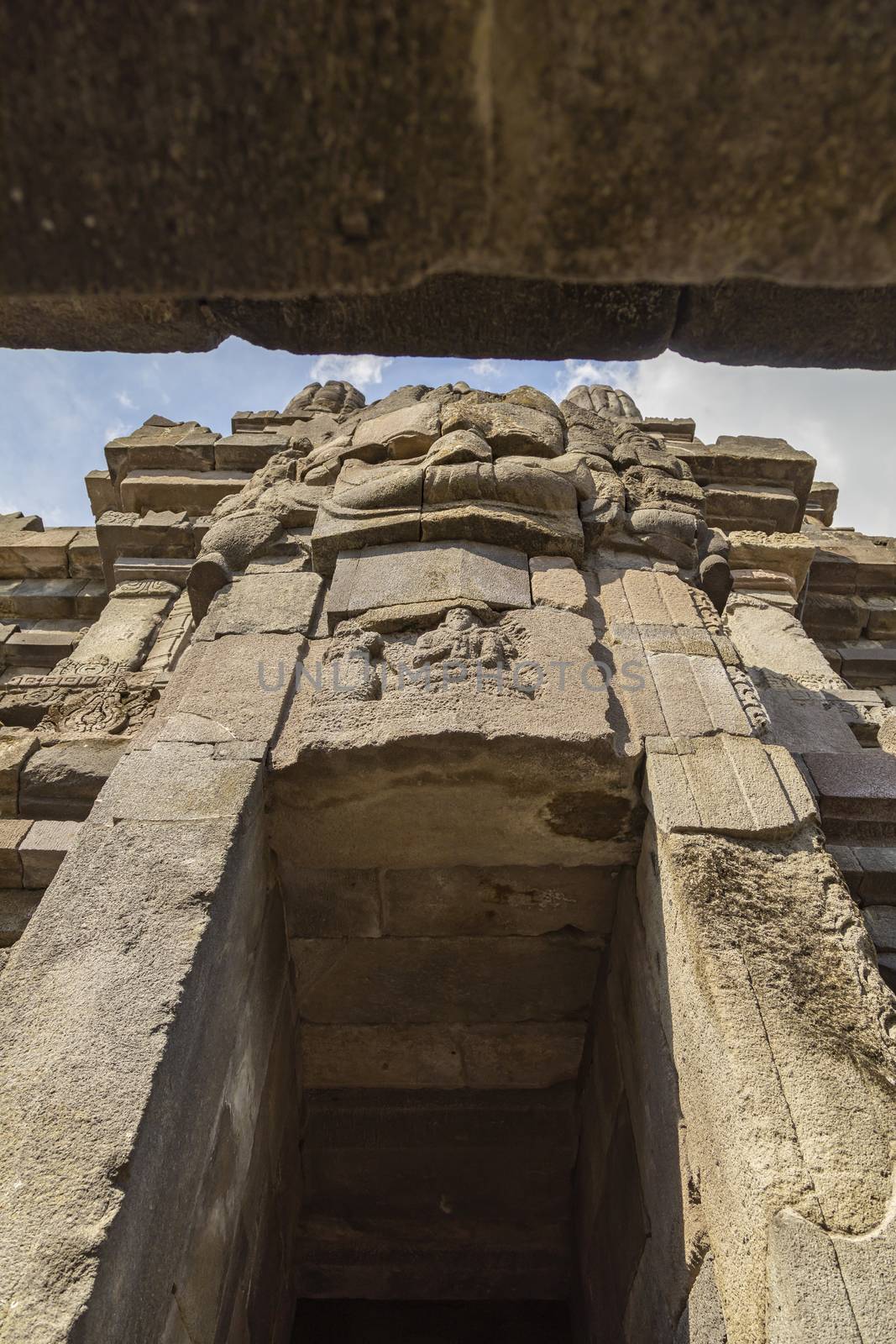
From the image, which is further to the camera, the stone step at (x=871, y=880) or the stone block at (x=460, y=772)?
the stone step at (x=871, y=880)

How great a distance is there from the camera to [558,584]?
3322 millimetres

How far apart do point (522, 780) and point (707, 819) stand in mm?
552

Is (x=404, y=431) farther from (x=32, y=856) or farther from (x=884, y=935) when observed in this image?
(x=884, y=935)

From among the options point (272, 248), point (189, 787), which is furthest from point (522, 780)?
point (272, 248)

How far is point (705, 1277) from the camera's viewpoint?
5.87 feet

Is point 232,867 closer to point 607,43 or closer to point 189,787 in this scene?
point 189,787

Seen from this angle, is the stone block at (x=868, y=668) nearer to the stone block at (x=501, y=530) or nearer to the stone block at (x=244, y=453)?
the stone block at (x=501, y=530)

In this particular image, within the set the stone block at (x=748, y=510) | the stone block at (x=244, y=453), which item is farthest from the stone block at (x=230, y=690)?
the stone block at (x=748, y=510)

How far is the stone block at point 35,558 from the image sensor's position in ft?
21.9

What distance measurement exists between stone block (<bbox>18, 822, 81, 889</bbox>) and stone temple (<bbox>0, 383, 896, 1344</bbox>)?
0.02 m

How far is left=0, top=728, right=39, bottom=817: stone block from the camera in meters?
3.36

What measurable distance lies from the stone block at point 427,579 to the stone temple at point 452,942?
0.02 m

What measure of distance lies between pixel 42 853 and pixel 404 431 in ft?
8.52

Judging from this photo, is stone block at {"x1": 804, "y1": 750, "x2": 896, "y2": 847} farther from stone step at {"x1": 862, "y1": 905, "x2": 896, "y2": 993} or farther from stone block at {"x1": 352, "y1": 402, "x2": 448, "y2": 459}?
stone block at {"x1": 352, "y1": 402, "x2": 448, "y2": 459}
